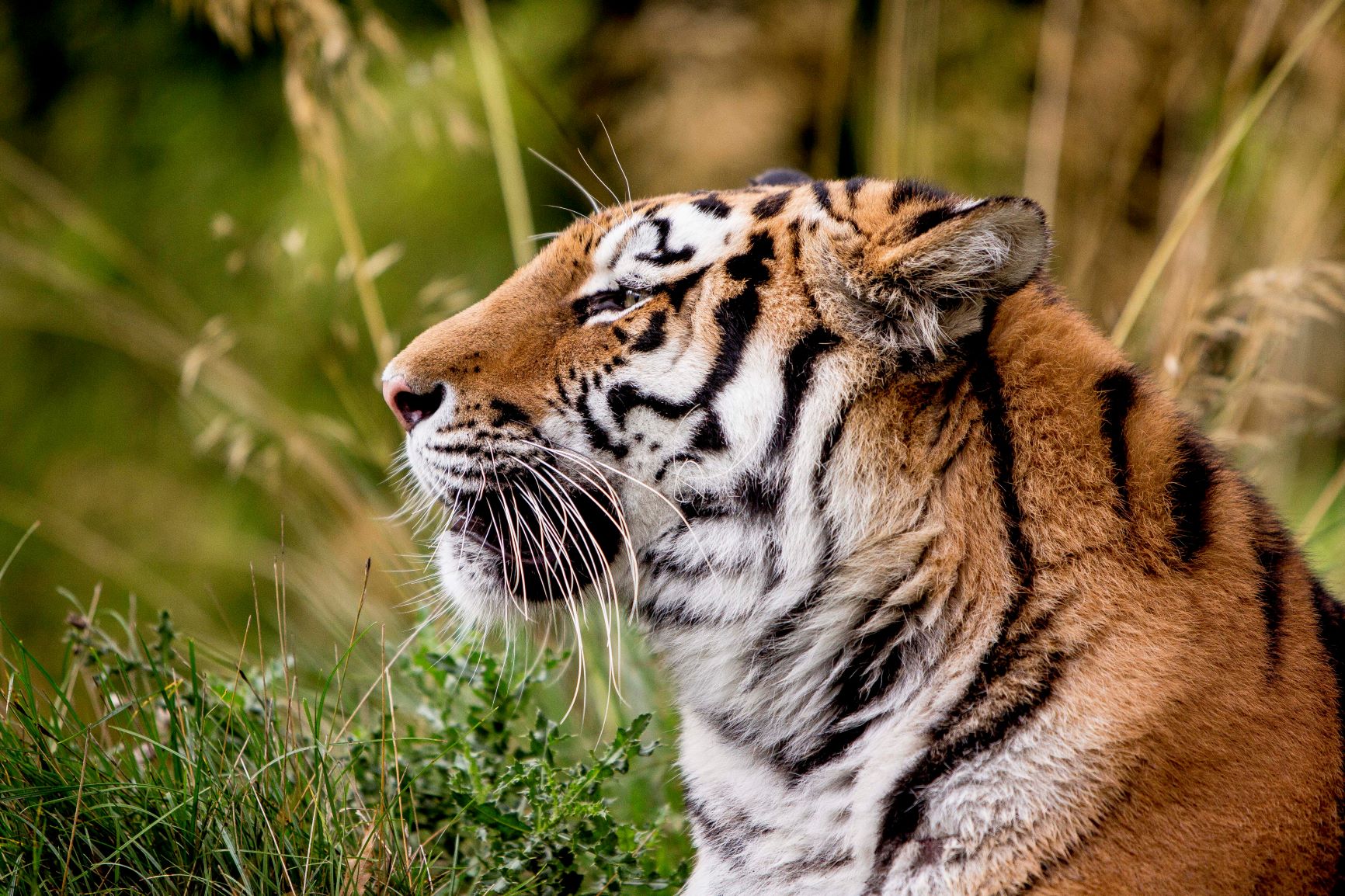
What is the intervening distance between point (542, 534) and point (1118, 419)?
983 mm

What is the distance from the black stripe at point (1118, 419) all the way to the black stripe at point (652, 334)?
2.35ft

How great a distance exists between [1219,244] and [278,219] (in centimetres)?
415

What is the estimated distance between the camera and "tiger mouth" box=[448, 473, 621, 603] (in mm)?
2102

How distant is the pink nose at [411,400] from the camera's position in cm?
212

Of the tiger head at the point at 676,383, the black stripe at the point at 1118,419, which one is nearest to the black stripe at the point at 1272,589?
the black stripe at the point at 1118,419

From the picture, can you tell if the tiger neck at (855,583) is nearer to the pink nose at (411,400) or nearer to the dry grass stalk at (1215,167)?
the pink nose at (411,400)

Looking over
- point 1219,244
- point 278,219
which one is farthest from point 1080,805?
point 278,219

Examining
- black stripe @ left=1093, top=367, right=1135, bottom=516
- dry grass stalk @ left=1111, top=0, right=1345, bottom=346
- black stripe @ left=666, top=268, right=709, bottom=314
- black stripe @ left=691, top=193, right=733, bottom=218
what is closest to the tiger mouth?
black stripe @ left=666, top=268, right=709, bottom=314

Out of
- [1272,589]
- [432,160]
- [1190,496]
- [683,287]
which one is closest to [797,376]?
[683,287]

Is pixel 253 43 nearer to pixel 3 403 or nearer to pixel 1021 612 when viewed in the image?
pixel 3 403

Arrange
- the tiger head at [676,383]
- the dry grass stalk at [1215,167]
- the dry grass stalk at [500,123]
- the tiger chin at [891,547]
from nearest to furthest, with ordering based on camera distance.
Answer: the tiger chin at [891,547]
the tiger head at [676,383]
the dry grass stalk at [1215,167]
the dry grass stalk at [500,123]

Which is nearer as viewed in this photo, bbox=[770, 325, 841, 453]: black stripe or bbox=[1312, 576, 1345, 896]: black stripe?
bbox=[1312, 576, 1345, 896]: black stripe

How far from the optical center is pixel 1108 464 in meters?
1.85

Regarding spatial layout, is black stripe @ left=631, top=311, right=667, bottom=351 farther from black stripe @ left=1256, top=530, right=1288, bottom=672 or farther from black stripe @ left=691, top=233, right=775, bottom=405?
black stripe @ left=1256, top=530, right=1288, bottom=672
